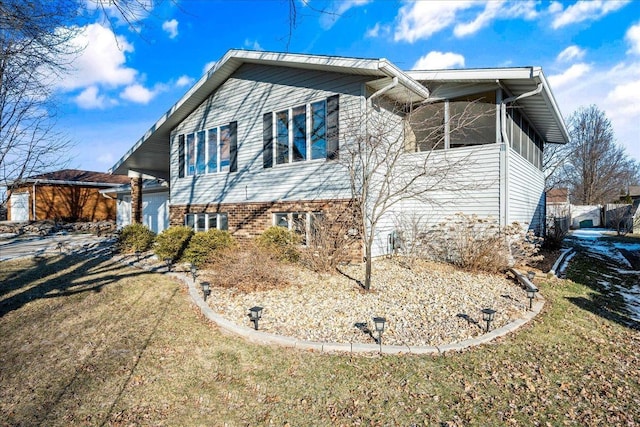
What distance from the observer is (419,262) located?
9117 millimetres

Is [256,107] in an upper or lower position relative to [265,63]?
lower

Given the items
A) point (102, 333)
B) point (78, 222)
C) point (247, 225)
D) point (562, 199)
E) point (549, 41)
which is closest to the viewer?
point (102, 333)

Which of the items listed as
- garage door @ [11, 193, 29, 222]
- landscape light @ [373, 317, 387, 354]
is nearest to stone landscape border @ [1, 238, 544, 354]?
landscape light @ [373, 317, 387, 354]

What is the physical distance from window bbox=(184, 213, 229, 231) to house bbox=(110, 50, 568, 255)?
0.18 ft

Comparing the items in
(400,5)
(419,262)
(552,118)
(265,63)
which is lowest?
(419,262)

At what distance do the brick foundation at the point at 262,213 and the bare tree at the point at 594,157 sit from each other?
35.3m

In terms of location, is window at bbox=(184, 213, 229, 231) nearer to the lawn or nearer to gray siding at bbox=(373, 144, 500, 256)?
gray siding at bbox=(373, 144, 500, 256)

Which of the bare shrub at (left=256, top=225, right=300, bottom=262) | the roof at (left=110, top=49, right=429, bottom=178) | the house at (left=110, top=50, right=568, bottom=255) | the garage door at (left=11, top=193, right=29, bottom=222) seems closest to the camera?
the roof at (left=110, top=49, right=429, bottom=178)

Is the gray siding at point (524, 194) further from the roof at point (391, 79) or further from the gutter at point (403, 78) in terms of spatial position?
the gutter at point (403, 78)

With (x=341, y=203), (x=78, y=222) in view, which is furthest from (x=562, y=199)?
(x=78, y=222)

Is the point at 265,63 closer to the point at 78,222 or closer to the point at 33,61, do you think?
the point at 33,61

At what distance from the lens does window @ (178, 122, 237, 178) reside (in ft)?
39.0

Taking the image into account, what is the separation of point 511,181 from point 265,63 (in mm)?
8121

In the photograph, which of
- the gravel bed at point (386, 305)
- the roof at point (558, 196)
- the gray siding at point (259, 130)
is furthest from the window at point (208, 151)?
the roof at point (558, 196)
